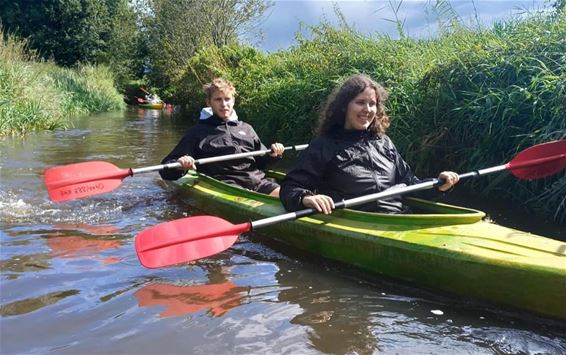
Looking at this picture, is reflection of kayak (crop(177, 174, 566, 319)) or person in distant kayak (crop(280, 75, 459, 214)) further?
person in distant kayak (crop(280, 75, 459, 214))

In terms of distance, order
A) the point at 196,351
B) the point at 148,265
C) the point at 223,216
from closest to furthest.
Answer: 1. the point at 196,351
2. the point at 148,265
3. the point at 223,216

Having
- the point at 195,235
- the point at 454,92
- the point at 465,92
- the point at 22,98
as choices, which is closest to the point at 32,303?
the point at 195,235

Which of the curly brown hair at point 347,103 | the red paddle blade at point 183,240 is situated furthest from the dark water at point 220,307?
the curly brown hair at point 347,103

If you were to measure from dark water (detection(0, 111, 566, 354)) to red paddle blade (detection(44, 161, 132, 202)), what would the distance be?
13.6 inches

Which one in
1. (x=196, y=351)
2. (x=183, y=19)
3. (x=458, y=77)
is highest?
(x=183, y=19)

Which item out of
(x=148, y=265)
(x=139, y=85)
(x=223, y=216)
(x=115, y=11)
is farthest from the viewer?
(x=139, y=85)

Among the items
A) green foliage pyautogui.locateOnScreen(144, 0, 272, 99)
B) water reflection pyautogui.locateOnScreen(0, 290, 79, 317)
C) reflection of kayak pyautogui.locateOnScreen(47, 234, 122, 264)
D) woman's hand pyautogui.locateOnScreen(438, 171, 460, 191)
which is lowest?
water reflection pyautogui.locateOnScreen(0, 290, 79, 317)

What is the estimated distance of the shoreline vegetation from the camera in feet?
15.6

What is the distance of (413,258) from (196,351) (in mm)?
1411

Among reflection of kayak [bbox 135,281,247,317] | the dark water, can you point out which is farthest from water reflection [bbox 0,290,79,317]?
reflection of kayak [bbox 135,281,247,317]

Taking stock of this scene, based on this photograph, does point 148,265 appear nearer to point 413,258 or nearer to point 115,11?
point 413,258

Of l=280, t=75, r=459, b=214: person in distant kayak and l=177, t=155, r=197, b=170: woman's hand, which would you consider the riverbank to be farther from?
l=280, t=75, r=459, b=214: person in distant kayak

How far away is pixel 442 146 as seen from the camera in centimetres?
568

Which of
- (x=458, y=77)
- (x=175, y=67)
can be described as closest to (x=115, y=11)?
(x=175, y=67)
